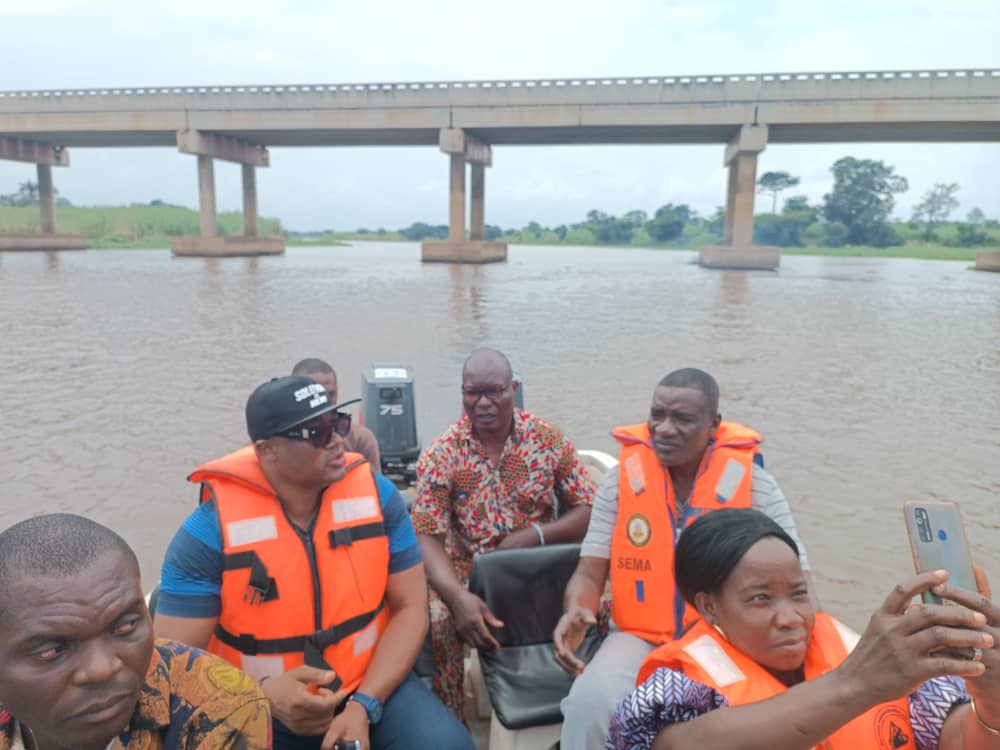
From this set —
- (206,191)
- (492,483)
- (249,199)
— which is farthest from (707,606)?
(249,199)

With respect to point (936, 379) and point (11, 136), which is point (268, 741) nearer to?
point (936, 379)

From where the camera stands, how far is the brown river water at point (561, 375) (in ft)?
18.3

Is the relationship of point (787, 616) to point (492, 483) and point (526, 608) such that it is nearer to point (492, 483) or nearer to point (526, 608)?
point (526, 608)

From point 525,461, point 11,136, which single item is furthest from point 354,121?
point 525,461

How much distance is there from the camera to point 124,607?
116 cm

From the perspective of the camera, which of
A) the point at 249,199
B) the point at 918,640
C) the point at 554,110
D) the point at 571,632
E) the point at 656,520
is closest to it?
the point at 918,640

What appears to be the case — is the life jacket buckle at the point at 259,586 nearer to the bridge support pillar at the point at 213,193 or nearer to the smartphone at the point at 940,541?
the smartphone at the point at 940,541

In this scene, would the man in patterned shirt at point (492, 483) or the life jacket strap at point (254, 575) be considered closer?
the life jacket strap at point (254, 575)

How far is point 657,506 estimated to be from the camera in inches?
92.7

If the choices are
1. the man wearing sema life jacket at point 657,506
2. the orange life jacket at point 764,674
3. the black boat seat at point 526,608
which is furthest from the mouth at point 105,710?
the black boat seat at point 526,608

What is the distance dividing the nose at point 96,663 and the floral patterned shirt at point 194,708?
17 cm

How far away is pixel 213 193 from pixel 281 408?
119 ft

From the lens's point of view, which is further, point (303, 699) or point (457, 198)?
point (457, 198)

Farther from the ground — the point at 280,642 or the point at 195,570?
the point at 195,570
